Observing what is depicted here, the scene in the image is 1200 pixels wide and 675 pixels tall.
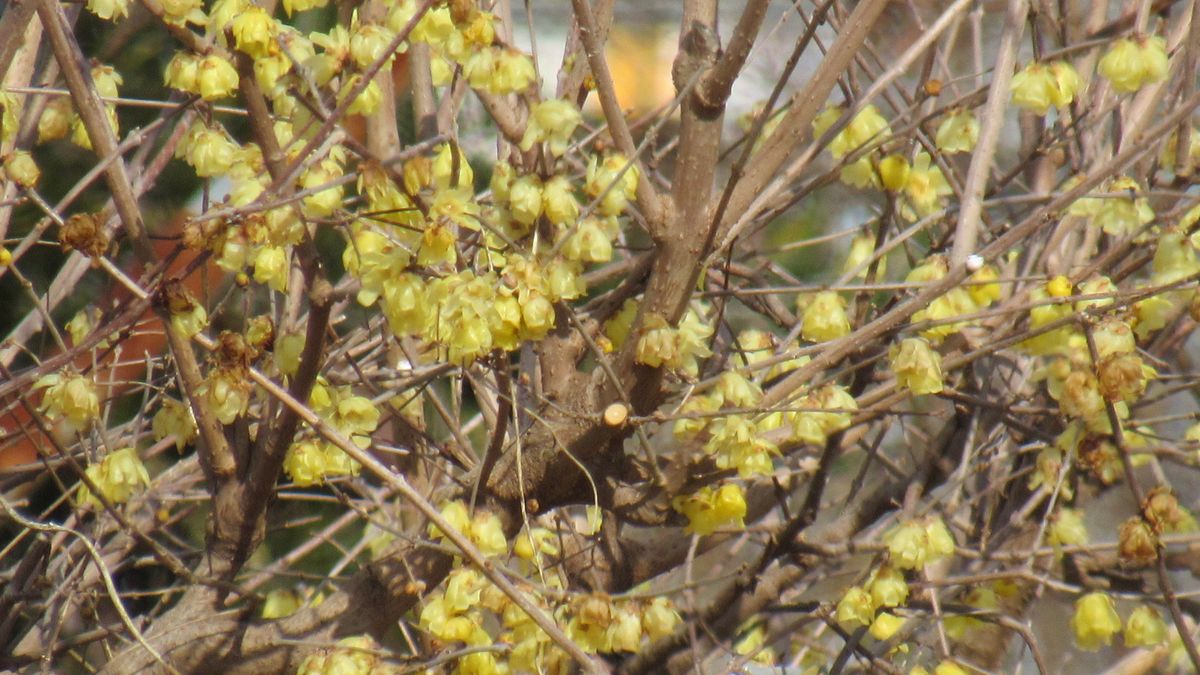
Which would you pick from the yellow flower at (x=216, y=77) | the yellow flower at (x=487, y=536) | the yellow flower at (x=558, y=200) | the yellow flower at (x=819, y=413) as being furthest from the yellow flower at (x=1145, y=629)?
the yellow flower at (x=216, y=77)

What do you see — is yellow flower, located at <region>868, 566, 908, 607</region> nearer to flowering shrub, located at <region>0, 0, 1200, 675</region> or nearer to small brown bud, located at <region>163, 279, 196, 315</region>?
flowering shrub, located at <region>0, 0, 1200, 675</region>

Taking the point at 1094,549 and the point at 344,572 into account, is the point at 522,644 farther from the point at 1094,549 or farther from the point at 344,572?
the point at 344,572

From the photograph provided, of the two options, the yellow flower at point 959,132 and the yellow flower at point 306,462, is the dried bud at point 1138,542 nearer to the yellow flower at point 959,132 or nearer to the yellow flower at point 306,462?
the yellow flower at point 959,132

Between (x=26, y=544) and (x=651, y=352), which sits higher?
(x=651, y=352)

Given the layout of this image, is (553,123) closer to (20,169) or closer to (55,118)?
(20,169)

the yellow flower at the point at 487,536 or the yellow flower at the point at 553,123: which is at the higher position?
the yellow flower at the point at 553,123

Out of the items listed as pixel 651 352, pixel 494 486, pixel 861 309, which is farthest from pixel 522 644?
pixel 861 309

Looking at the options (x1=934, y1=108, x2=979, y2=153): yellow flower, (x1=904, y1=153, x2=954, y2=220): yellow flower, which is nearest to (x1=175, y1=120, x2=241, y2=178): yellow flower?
(x1=934, y1=108, x2=979, y2=153): yellow flower

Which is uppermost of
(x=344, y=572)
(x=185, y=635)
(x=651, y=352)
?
(x=651, y=352)
